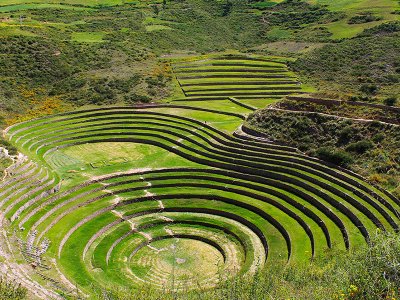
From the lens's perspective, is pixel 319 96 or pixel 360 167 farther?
pixel 319 96

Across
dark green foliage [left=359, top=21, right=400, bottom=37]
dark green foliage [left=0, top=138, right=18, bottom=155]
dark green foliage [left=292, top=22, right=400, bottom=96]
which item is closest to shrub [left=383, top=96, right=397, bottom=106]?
dark green foliage [left=292, top=22, right=400, bottom=96]

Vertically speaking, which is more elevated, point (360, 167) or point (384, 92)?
point (384, 92)

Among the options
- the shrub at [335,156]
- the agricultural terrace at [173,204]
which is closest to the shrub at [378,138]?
the shrub at [335,156]

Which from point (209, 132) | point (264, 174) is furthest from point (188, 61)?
point (264, 174)

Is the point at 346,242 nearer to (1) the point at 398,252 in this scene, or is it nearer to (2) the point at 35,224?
(1) the point at 398,252

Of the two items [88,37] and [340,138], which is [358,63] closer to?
[340,138]

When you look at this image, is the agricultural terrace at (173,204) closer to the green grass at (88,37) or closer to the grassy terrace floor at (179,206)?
the grassy terrace floor at (179,206)

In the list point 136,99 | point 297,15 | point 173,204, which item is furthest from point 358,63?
point 173,204
